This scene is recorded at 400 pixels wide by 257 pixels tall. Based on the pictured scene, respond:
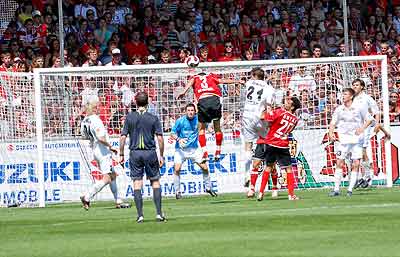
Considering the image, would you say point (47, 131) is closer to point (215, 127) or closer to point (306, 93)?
point (215, 127)

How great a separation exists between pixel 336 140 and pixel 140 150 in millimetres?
9071

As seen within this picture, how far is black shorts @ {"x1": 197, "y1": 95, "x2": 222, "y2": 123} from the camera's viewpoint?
23766 mm

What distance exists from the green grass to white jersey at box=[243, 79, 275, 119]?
2.28m

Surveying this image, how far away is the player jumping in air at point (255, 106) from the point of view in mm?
23000

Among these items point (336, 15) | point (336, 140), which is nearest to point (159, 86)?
point (336, 140)

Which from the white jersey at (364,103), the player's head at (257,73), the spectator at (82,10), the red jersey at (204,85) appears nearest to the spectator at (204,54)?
the spectator at (82,10)

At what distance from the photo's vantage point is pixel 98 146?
21812 mm

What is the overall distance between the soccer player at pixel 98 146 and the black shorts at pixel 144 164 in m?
4.05

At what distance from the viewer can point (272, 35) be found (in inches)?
1236

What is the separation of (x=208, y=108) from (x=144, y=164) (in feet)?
21.5

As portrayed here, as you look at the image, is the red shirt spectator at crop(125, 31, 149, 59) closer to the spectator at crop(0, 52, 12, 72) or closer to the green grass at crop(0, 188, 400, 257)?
the spectator at crop(0, 52, 12, 72)

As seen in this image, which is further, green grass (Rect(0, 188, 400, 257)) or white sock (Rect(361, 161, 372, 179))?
white sock (Rect(361, 161, 372, 179))

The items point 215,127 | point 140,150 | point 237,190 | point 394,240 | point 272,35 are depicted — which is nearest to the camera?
point 394,240

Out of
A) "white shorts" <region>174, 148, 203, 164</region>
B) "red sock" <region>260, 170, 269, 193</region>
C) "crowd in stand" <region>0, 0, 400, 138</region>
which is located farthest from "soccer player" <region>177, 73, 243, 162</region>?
"crowd in stand" <region>0, 0, 400, 138</region>
